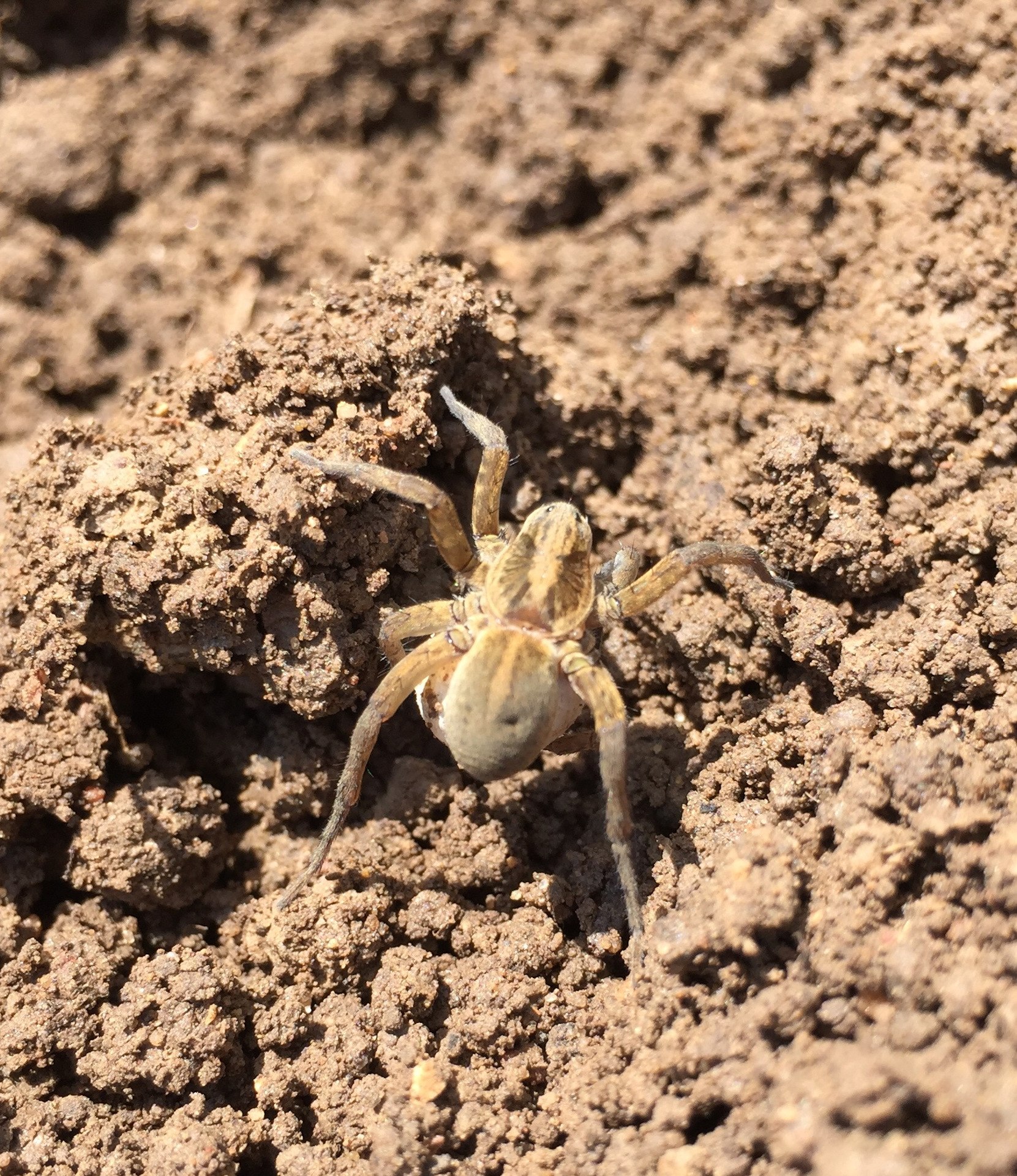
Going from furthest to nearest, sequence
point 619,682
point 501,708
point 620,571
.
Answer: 1. point 619,682
2. point 620,571
3. point 501,708

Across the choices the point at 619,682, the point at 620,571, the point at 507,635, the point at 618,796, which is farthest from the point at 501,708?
the point at 619,682

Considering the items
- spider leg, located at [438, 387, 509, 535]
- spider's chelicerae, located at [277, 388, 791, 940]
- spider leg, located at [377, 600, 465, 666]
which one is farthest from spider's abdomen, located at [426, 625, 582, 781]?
spider leg, located at [438, 387, 509, 535]

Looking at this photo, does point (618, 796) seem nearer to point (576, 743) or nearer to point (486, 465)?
point (576, 743)

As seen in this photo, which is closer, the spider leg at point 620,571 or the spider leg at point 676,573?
the spider leg at point 676,573

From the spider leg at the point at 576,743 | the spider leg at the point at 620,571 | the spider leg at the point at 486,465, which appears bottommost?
the spider leg at the point at 576,743

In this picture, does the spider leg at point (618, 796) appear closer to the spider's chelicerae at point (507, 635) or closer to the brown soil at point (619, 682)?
the spider's chelicerae at point (507, 635)

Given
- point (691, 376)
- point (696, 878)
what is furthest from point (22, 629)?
point (691, 376)

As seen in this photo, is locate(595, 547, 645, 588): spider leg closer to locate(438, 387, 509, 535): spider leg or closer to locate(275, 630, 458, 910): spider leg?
locate(438, 387, 509, 535): spider leg

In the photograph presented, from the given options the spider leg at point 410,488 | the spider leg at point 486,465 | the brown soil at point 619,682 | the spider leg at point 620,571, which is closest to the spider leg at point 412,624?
the brown soil at point 619,682
